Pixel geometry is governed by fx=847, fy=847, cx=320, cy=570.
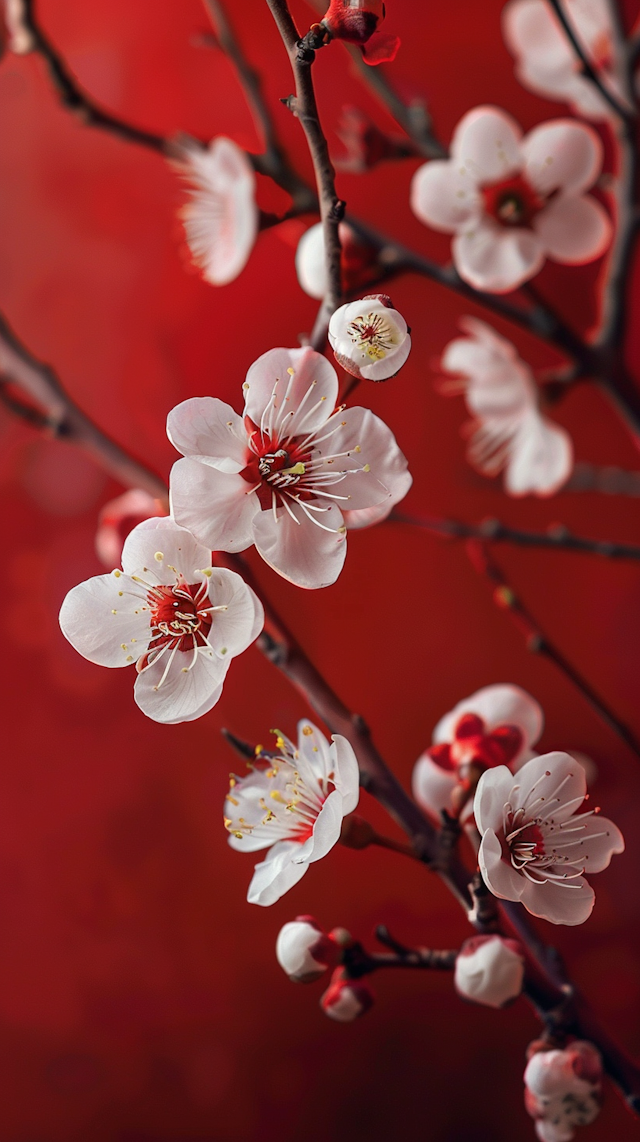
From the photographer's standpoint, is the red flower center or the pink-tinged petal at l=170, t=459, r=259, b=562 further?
the red flower center

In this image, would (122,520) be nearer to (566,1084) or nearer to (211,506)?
(211,506)

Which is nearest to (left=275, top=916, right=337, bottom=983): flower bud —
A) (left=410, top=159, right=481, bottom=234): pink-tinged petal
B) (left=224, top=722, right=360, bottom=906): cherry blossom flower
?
(left=224, top=722, right=360, bottom=906): cherry blossom flower

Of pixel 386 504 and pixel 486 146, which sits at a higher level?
pixel 486 146

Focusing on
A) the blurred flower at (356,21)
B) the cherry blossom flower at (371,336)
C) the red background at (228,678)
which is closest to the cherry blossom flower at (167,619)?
the cherry blossom flower at (371,336)

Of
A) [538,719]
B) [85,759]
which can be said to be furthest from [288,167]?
[85,759]

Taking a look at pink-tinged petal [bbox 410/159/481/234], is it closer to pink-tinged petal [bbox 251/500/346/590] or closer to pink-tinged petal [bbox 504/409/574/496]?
pink-tinged petal [bbox 504/409/574/496]

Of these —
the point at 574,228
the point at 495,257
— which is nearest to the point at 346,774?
the point at 495,257

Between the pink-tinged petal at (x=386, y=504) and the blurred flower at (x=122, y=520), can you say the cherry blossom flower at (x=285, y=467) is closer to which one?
the pink-tinged petal at (x=386, y=504)
